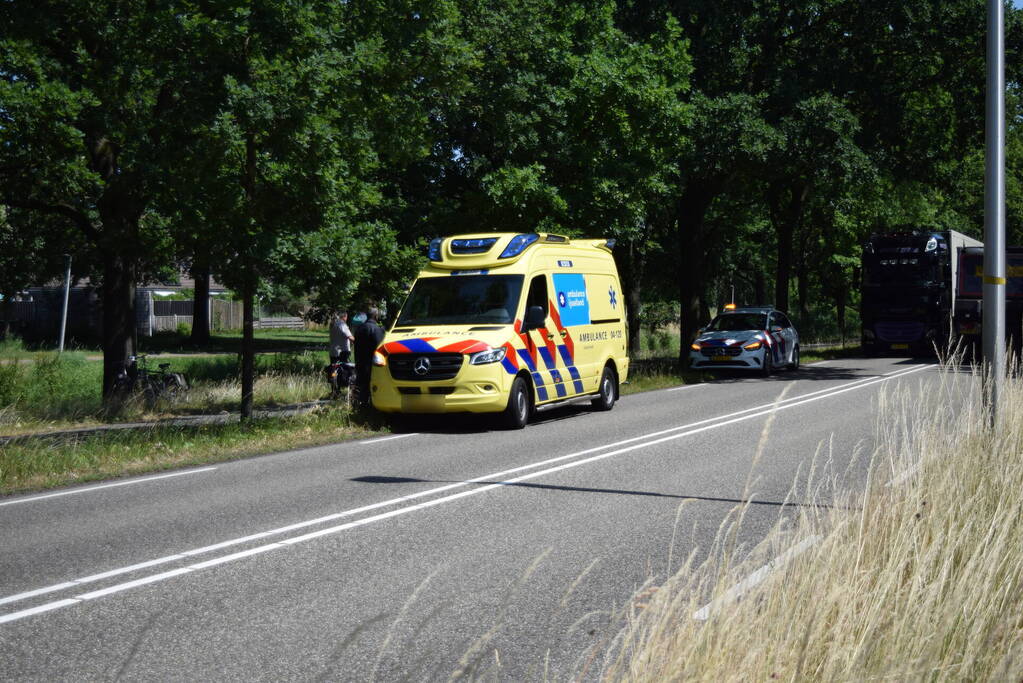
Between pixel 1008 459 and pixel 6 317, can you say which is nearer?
pixel 1008 459

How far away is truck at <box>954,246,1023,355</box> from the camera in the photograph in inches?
1141

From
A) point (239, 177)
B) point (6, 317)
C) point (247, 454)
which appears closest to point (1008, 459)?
point (247, 454)

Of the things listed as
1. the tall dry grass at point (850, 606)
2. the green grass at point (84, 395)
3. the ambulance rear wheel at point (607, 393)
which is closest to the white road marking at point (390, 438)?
the ambulance rear wheel at point (607, 393)

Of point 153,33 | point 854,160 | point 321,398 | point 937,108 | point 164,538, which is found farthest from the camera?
point 937,108

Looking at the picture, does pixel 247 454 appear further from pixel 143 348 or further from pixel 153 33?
pixel 143 348

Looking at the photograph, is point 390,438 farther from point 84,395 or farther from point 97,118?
point 84,395

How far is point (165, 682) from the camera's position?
14.3ft

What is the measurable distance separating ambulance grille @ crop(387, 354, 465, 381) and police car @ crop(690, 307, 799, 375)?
11.8m

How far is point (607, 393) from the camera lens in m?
17.6

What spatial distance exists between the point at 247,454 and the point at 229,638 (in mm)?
7638

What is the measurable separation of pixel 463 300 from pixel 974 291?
22.9 m

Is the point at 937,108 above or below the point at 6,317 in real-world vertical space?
above

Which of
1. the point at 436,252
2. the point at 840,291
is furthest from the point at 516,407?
the point at 840,291

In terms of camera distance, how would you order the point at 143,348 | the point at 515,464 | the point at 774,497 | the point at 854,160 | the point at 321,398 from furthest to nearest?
1. the point at 143,348
2. the point at 854,160
3. the point at 321,398
4. the point at 515,464
5. the point at 774,497
